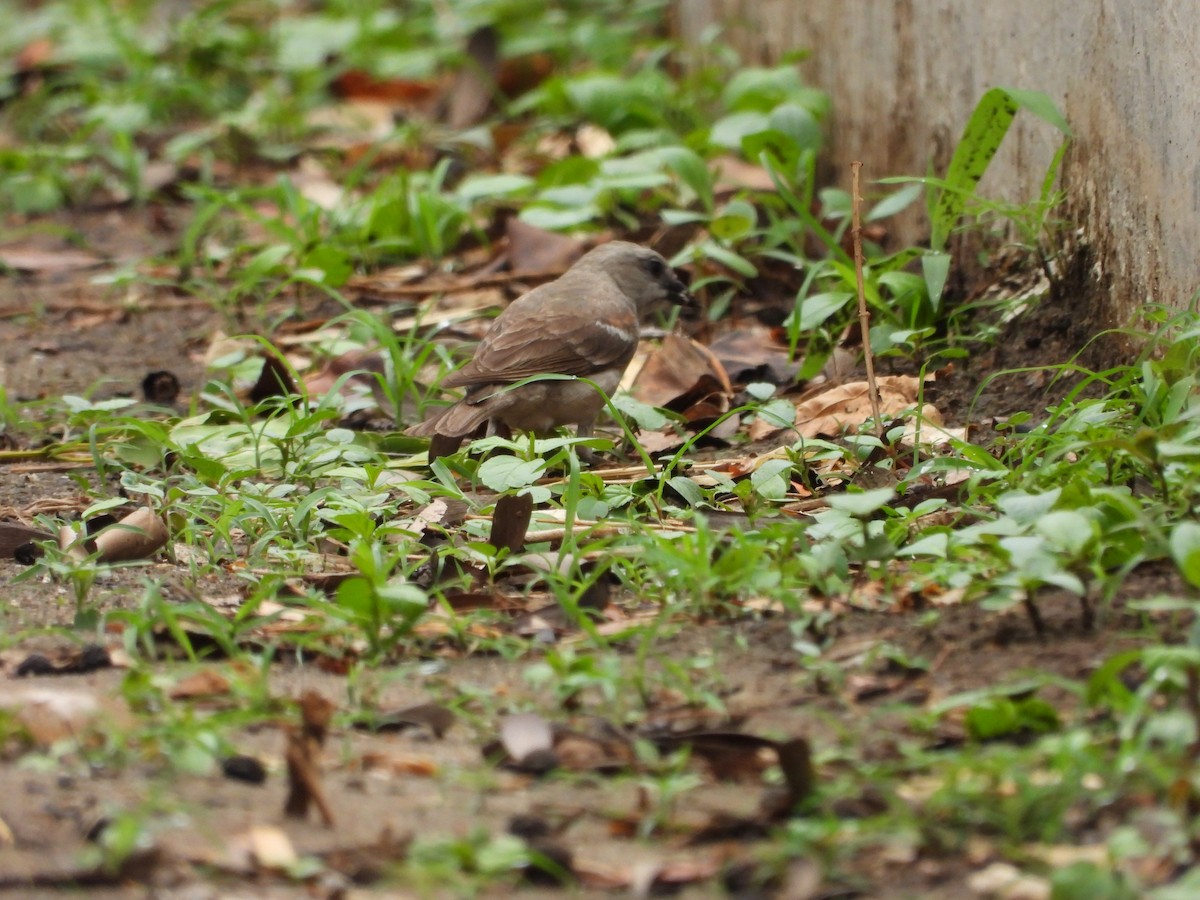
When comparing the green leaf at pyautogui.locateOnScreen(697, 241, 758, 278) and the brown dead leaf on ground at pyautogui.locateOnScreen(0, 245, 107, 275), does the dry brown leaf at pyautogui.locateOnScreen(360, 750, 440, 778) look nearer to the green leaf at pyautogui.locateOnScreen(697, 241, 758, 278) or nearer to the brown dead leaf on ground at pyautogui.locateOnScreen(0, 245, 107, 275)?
the green leaf at pyautogui.locateOnScreen(697, 241, 758, 278)

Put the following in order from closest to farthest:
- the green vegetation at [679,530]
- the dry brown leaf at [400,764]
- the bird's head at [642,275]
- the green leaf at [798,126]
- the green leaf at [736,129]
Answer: the green vegetation at [679,530], the dry brown leaf at [400,764], the bird's head at [642,275], the green leaf at [798,126], the green leaf at [736,129]

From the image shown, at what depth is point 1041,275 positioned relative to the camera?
198 inches

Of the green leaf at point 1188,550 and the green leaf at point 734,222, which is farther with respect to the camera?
the green leaf at point 734,222

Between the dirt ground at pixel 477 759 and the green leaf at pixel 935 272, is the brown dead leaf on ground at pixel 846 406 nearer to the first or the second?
the green leaf at pixel 935 272

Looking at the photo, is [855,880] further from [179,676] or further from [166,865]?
[179,676]

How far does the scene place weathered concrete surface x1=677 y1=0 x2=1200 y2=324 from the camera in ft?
13.1

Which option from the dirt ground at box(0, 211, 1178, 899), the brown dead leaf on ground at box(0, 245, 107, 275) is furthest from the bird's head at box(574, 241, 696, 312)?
the brown dead leaf on ground at box(0, 245, 107, 275)

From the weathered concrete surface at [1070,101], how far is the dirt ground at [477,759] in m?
1.38

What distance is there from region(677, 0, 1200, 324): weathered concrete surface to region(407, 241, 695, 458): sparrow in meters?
1.26

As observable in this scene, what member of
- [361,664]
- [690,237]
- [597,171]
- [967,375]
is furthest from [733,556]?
[597,171]

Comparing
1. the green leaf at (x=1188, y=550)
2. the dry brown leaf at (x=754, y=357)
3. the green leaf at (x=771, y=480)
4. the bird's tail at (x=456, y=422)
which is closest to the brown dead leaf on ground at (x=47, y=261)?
the bird's tail at (x=456, y=422)

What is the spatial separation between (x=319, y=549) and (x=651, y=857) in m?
1.78

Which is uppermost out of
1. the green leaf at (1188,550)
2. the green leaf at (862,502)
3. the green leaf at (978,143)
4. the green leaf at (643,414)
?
the green leaf at (978,143)

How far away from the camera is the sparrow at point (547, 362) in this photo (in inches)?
196
